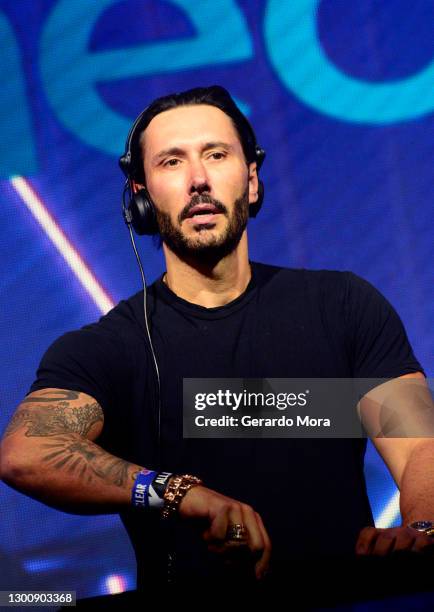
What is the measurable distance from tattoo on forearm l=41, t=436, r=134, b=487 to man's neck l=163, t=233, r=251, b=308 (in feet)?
1.72

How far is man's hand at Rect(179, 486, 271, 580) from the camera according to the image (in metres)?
1.06

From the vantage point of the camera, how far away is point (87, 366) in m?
1.66

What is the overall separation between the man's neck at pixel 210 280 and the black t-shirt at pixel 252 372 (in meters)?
0.03

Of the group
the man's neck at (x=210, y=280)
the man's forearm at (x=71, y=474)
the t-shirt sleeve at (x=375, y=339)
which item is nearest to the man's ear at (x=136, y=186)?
the man's neck at (x=210, y=280)

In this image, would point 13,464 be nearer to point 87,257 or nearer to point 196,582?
point 196,582

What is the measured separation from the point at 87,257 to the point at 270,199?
24.0 inches

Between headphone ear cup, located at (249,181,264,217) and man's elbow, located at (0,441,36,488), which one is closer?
man's elbow, located at (0,441,36,488)

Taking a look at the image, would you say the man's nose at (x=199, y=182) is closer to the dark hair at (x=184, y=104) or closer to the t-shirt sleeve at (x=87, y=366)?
the dark hair at (x=184, y=104)

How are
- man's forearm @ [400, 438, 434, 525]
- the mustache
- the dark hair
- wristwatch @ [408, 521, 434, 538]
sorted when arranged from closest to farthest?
wristwatch @ [408, 521, 434, 538], man's forearm @ [400, 438, 434, 525], the mustache, the dark hair

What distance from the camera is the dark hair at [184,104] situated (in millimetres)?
1977

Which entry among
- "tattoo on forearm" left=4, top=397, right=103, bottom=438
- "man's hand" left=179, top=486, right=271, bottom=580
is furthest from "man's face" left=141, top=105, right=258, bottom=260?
"man's hand" left=179, top=486, right=271, bottom=580

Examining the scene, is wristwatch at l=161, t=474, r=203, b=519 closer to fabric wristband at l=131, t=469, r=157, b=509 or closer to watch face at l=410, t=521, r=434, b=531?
fabric wristband at l=131, t=469, r=157, b=509

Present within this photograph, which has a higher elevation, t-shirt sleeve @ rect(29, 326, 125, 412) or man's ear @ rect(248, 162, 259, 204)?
man's ear @ rect(248, 162, 259, 204)

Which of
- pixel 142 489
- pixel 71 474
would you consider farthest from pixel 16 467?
pixel 142 489
